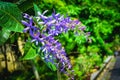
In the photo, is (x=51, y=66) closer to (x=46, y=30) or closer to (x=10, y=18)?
(x=46, y=30)

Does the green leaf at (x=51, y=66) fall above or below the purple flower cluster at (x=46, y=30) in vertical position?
below

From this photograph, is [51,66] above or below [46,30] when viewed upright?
below

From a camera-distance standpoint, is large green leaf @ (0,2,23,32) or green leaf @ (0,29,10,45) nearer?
large green leaf @ (0,2,23,32)

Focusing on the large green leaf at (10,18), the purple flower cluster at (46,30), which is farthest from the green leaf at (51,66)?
the large green leaf at (10,18)

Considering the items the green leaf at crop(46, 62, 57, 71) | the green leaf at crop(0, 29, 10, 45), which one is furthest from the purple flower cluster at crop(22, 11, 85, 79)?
the green leaf at crop(0, 29, 10, 45)

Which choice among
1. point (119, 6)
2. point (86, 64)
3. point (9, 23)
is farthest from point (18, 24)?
point (119, 6)

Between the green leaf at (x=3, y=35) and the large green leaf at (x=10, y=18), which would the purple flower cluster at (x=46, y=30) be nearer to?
the large green leaf at (x=10, y=18)

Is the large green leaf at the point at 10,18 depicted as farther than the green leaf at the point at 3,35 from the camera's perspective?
No

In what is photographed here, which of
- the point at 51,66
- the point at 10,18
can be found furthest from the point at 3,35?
the point at 51,66

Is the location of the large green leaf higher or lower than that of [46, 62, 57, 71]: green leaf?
higher

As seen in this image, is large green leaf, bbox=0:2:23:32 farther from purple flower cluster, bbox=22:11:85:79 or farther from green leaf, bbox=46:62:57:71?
green leaf, bbox=46:62:57:71
